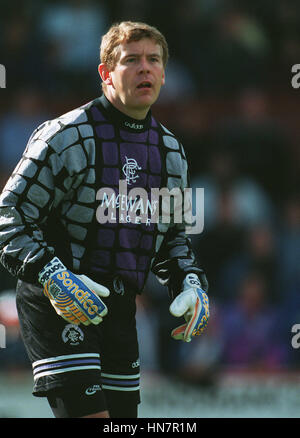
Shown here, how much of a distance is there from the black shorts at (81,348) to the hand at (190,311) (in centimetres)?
25

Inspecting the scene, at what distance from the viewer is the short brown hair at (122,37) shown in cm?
417

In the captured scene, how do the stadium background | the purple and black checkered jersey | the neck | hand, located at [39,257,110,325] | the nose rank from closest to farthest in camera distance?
hand, located at [39,257,110,325] → the purple and black checkered jersey → the nose → the neck → the stadium background

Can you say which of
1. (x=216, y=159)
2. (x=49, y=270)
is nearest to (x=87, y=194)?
(x=49, y=270)

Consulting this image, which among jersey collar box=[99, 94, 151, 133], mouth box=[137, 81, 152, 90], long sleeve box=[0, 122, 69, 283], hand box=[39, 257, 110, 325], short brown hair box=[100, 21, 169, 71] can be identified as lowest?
hand box=[39, 257, 110, 325]

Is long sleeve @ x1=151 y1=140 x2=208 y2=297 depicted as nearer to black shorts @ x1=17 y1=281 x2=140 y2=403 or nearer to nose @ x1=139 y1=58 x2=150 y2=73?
black shorts @ x1=17 y1=281 x2=140 y2=403

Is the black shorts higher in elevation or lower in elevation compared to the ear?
lower

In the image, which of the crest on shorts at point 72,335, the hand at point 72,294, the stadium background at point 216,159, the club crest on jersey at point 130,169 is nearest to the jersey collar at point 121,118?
the club crest on jersey at point 130,169

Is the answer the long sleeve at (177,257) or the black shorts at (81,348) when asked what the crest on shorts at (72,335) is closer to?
the black shorts at (81,348)

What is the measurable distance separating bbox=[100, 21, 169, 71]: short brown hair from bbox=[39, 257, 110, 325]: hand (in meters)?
1.04

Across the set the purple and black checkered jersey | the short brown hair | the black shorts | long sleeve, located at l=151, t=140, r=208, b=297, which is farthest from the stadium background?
the short brown hair

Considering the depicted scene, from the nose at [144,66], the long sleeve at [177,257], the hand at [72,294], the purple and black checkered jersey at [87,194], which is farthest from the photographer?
the long sleeve at [177,257]

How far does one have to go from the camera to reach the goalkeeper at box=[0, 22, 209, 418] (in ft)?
12.8
